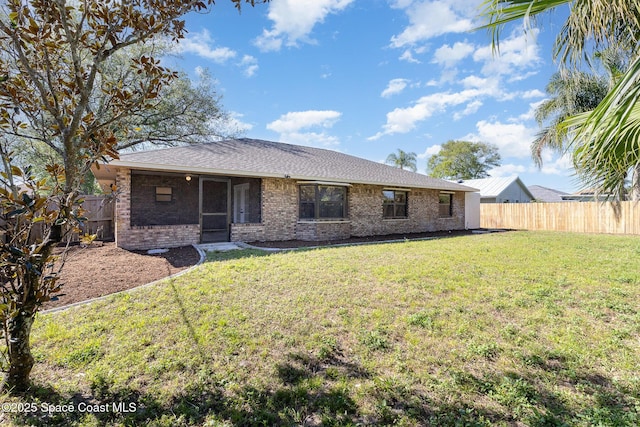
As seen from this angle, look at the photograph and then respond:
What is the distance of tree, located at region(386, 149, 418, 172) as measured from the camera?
30438 mm

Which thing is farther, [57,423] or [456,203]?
[456,203]

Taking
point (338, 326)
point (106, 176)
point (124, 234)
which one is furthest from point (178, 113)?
point (338, 326)

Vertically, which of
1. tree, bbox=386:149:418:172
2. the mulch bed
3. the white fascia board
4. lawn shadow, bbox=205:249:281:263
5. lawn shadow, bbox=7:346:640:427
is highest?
tree, bbox=386:149:418:172

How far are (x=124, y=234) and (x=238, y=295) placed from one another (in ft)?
20.0

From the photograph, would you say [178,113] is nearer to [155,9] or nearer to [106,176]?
[106,176]

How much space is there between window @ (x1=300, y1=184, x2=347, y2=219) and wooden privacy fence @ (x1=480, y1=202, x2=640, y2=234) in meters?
12.5

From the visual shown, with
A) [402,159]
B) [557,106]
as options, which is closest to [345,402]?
[557,106]

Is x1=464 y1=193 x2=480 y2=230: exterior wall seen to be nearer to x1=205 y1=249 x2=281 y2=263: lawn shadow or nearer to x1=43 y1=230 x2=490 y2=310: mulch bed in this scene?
x1=205 y1=249 x2=281 y2=263: lawn shadow

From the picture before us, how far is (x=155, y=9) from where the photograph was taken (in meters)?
2.81

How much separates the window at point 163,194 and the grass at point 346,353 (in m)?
7.06

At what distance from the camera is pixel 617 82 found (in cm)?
212

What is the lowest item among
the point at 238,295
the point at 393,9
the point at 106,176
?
the point at 238,295

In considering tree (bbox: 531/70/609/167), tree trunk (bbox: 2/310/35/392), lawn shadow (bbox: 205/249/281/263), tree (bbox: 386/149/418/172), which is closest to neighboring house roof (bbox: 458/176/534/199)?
tree (bbox: 386/149/418/172)

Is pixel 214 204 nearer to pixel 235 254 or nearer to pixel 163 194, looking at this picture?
pixel 163 194
